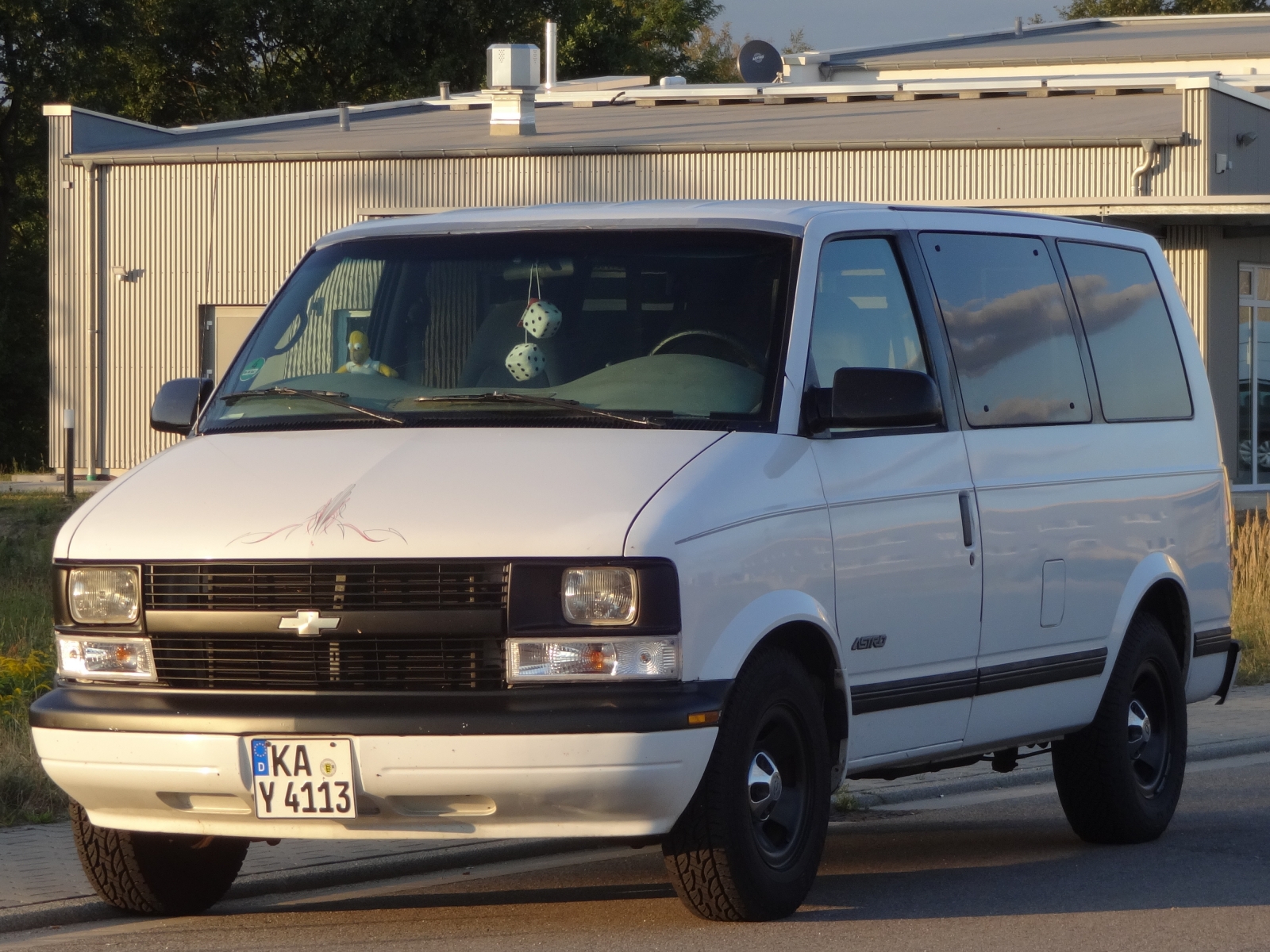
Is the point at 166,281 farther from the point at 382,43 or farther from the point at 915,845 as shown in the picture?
the point at 915,845

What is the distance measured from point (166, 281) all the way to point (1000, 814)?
25105 mm

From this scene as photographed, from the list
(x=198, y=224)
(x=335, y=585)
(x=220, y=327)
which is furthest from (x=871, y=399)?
(x=198, y=224)

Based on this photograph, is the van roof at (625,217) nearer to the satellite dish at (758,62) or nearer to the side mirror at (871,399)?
the side mirror at (871,399)

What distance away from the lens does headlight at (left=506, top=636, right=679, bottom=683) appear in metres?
5.63

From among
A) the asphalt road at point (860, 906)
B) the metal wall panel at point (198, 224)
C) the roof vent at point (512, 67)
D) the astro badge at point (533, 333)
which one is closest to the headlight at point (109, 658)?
the asphalt road at point (860, 906)

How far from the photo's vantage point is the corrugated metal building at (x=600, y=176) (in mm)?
26531

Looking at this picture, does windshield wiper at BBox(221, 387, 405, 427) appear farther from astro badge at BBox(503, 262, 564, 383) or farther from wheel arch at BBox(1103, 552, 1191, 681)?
wheel arch at BBox(1103, 552, 1191, 681)

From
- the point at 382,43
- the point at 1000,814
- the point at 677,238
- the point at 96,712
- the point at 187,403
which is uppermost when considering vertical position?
the point at 382,43

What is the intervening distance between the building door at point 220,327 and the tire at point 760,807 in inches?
1035

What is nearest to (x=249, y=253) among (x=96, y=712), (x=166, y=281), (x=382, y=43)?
(x=166, y=281)

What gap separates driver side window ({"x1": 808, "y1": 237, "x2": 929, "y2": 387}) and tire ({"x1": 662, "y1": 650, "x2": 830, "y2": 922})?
1.07 meters

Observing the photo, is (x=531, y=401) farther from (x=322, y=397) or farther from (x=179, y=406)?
(x=179, y=406)

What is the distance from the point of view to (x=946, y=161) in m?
27.3

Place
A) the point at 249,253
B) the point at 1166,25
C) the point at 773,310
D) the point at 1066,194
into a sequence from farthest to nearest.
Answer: the point at 1166,25 < the point at 249,253 < the point at 1066,194 < the point at 773,310
